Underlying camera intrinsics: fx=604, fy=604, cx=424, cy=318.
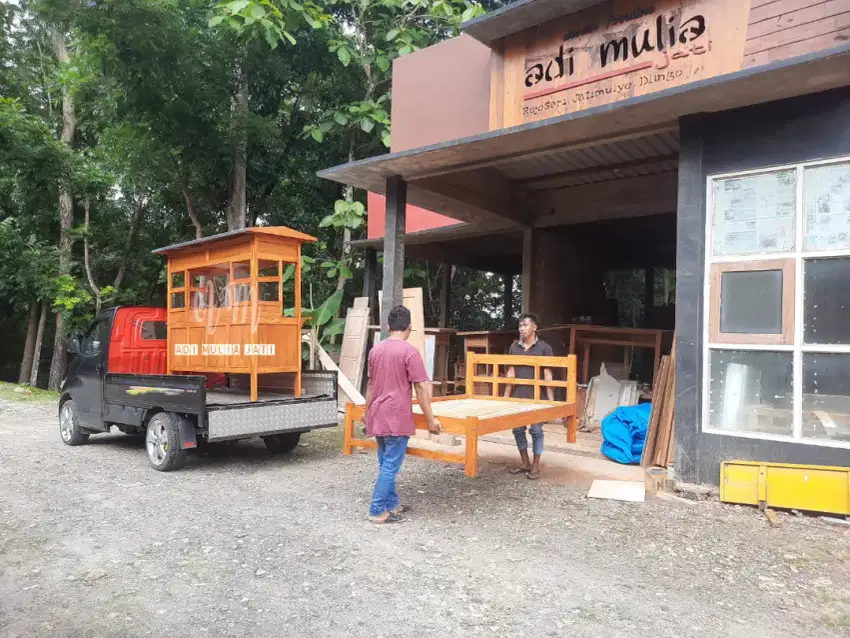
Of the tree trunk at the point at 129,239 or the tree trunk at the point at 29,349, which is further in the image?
the tree trunk at the point at 29,349

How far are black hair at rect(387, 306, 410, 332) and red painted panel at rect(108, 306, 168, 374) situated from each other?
15.3 feet

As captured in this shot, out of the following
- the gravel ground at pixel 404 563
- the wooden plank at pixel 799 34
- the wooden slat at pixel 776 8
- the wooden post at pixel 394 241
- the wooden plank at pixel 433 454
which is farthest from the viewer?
the wooden post at pixel 394 241

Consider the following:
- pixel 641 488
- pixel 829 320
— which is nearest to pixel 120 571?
pixel 641 488

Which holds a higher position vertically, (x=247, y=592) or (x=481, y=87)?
(x=481, y=87)

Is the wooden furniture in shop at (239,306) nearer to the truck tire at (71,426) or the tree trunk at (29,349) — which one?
the truck tire at (71,426)

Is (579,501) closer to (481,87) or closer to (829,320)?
(829,320)

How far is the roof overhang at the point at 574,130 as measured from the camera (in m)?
4.48

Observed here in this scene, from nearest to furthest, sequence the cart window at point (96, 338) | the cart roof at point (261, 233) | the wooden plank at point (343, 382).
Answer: the cart roof at point (261, 233), the cart window at point (96, 338), the wooden plank at point (343, 382)

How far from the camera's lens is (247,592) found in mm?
3457

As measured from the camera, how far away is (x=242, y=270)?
23.7 ft

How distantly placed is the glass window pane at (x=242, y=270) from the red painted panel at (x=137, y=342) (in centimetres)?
161

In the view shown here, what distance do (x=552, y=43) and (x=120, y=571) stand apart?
642 cm

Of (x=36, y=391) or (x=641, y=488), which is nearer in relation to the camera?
(x=641, y=488)

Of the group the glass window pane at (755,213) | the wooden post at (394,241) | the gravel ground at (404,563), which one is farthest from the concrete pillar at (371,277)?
the glass window pane at (755,213)
